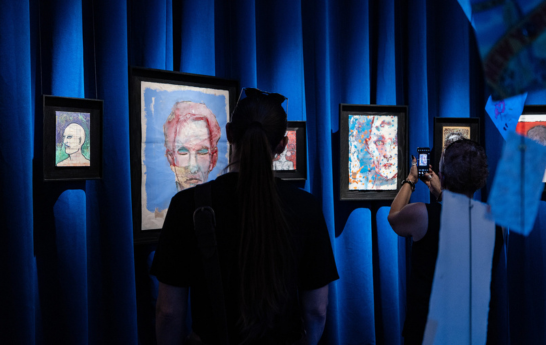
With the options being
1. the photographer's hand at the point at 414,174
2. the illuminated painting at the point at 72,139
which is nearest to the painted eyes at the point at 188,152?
the illuminated painting at the point at 72,139

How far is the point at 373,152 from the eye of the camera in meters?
1.79

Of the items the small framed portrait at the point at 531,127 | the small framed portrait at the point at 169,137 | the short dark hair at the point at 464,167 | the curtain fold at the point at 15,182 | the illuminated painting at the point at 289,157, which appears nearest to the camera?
the small framed portrait at the point at 531,127

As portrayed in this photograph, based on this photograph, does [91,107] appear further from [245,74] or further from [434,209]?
[434,209]

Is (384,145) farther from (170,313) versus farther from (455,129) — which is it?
(170,313)

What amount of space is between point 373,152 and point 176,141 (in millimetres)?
903

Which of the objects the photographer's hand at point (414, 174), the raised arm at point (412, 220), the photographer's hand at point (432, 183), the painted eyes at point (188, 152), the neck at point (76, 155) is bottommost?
the raised arm at point (412, 220)

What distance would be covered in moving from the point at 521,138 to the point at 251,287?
0.52m

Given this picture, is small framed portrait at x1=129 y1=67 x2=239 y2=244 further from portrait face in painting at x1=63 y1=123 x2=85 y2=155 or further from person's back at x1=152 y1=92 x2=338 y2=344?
person's back at x1=152 y1=92 x2=338 y2=344

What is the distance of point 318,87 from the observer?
1.75m

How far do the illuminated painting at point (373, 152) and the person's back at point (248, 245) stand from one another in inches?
39.2

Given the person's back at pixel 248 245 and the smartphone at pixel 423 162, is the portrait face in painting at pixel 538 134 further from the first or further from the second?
the smartphone at pixel 423 162

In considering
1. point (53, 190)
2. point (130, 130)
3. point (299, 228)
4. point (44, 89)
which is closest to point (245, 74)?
point (130, 130)

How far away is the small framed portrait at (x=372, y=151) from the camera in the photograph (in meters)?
1.77

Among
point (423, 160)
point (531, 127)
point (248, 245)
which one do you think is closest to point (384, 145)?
point (423, 160)
